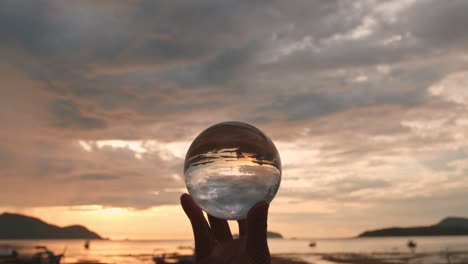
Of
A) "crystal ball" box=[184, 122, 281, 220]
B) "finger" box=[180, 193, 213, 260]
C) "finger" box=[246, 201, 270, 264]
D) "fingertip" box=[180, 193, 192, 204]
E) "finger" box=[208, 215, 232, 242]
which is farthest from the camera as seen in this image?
"finger" box=[208, 215, 232, 242]

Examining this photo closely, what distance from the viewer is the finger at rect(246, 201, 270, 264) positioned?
302 centimetres

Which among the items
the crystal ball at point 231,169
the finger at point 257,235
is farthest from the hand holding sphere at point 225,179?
the finger at point 257,235

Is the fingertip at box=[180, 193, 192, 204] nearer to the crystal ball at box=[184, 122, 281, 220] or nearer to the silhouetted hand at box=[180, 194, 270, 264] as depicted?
the silhouetted hand at box=[180, 194, 270, 264]

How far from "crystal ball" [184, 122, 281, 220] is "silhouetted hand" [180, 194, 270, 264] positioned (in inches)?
11.3

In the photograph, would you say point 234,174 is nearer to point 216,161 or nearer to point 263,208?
point 216,161

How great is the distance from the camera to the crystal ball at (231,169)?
12.0 ft

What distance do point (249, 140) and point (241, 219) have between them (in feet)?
2.57

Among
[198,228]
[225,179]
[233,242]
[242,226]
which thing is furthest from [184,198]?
[242,226]

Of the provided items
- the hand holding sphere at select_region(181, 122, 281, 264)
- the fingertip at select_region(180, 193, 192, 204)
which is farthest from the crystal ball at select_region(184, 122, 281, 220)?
the fingertip at select_region(180, 193, 192, 204)

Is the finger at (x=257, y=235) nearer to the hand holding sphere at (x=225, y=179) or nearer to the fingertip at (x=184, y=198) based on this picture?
the hand holding sphere at (x=225, y=179)

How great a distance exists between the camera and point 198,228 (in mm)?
3428

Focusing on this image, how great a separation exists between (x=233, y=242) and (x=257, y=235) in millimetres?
367

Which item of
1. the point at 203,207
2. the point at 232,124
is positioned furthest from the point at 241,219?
the point at 232,124

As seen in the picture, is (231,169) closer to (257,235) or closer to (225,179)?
(225,179)
